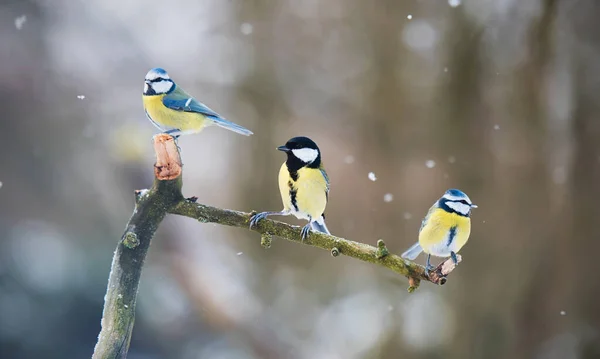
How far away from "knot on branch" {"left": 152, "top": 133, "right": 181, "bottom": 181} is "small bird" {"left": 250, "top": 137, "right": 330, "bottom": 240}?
194 millimetres

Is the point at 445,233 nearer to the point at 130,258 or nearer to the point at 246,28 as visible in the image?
the point at 130,258

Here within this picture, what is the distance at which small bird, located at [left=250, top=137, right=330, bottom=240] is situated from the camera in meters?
1.13

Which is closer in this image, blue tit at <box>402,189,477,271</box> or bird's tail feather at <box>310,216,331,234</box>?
blue tit at <box>402,189,477,271</box>

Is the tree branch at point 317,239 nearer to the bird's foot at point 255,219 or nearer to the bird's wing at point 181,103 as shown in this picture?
the bird's foot at point 255,219

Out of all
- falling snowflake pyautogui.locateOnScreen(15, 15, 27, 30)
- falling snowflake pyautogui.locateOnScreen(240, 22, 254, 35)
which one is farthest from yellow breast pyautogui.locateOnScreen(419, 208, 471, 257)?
falling snowflake pyautogui.locateOnScreen(15, 15, 27, 30)

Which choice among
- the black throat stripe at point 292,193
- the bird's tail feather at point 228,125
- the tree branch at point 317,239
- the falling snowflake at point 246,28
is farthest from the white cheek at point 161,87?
the falling snowflake at point 246,28

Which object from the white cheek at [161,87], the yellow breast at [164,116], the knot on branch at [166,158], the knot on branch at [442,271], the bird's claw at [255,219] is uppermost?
the white cheek at [161,87]

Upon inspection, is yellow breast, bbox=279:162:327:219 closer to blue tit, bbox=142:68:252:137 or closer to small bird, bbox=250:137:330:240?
small bird, bbox=250:137:330:240

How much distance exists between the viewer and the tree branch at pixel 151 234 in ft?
3.67

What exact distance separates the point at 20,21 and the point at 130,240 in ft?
3.81

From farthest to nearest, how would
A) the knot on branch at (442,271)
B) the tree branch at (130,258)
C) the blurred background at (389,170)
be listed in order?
the blurred background at (389,170), the tree branch at (130,258), the knot on branch at (442,271)

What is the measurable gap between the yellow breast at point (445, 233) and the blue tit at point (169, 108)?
0.45 m

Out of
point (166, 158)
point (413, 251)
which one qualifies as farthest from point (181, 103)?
point (413, 251)

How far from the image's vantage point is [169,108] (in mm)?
1216
